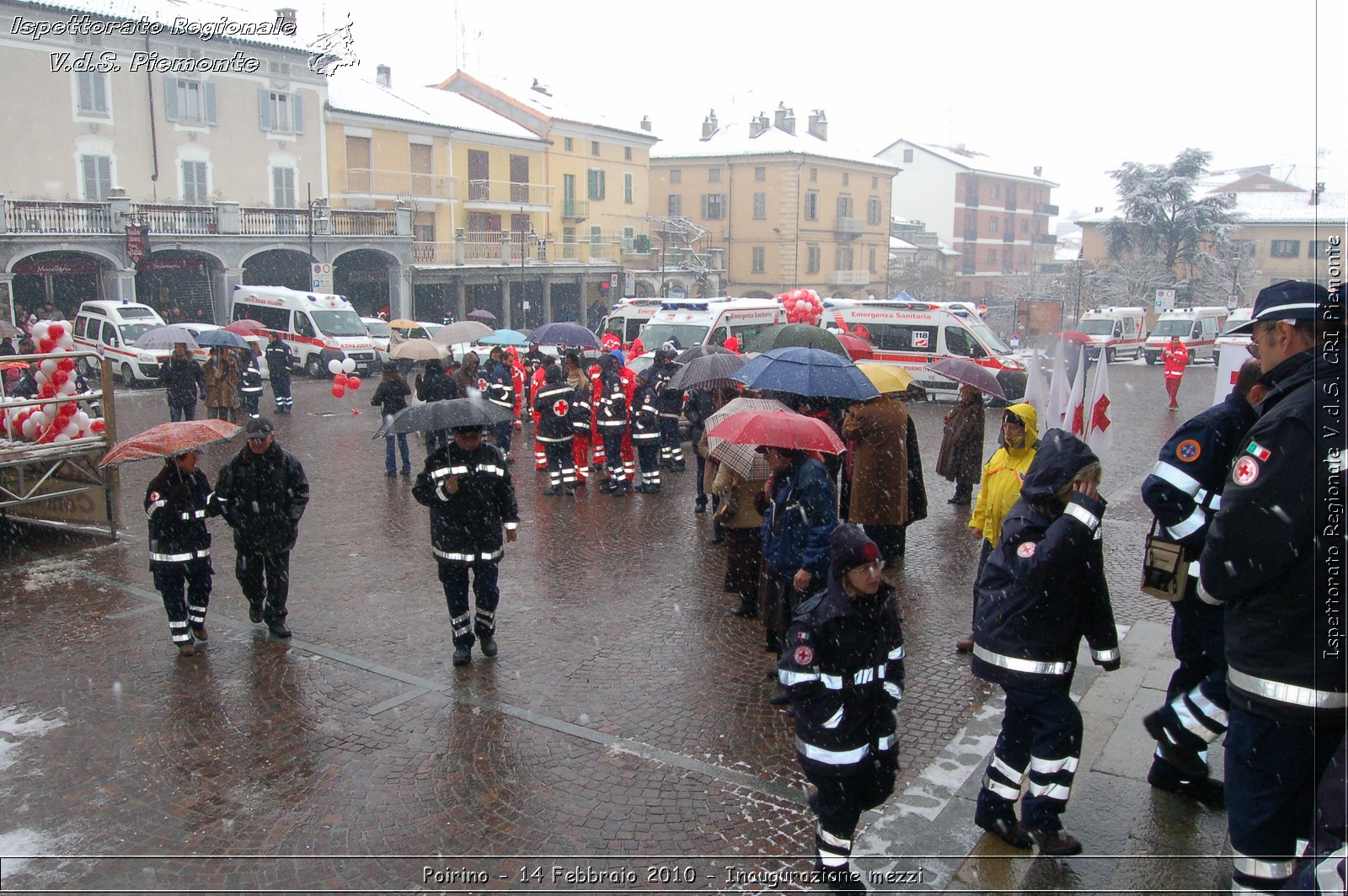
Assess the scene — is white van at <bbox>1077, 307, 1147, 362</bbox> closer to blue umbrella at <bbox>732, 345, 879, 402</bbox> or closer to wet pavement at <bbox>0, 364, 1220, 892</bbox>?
wet pavement at <bbox>0, 364, 1220, 892</bbox>

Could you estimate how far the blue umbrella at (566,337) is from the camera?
13.8 meters

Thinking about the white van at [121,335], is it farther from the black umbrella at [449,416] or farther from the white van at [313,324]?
the black umbrella at [449,416]

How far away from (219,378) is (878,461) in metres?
13.7

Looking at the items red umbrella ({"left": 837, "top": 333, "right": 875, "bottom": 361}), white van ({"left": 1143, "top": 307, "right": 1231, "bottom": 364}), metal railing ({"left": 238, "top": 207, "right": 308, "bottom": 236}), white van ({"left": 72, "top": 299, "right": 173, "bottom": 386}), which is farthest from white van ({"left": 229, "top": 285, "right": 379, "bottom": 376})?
white van ({"left": 1143, "top": 307, "right": 1231, "bottom": 364})

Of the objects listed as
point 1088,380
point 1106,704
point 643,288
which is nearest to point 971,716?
point 1106,704

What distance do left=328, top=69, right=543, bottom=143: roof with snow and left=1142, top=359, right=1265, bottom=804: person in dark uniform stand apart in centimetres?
3784

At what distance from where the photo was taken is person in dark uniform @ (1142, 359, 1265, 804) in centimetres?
426

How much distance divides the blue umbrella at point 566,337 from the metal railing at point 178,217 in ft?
69.2

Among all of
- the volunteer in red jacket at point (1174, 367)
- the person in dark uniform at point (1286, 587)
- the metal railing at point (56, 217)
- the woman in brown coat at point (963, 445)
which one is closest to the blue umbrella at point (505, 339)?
the woman in brown coat at point (963, 445)

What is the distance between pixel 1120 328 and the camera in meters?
35.9

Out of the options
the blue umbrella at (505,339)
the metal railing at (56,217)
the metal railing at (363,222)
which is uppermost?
the metal railing at (363,222)

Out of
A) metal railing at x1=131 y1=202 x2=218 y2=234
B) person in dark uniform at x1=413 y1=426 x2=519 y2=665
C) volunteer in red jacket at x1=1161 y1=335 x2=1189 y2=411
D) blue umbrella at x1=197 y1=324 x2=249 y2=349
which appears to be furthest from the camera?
metal railing at x1=131 y1=202 x2=218 y2=234

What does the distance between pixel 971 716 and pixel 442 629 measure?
13.4 ft

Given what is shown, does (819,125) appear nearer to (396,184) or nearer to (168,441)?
(396,184)
